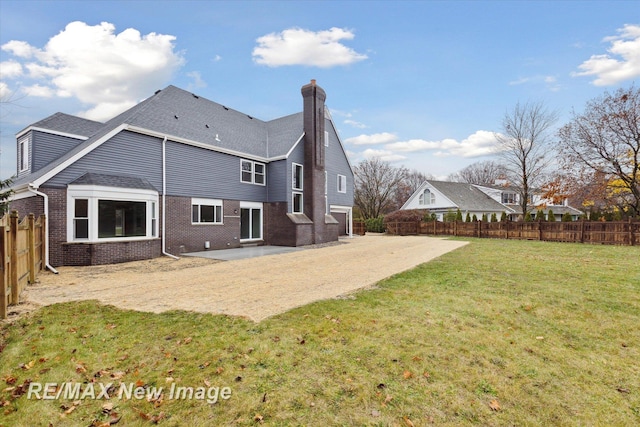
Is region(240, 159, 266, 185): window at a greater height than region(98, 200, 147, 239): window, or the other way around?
region(240, 159, 266, 185): window

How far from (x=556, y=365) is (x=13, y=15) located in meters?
16.0

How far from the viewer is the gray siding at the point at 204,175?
14539mm

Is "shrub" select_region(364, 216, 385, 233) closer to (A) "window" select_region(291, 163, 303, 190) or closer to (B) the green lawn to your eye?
(A) "window" select_region(291, 163, 303, 190)

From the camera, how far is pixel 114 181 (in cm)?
1195

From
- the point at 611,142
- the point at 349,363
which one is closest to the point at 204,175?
the point at 349,363

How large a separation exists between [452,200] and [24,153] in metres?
38.5

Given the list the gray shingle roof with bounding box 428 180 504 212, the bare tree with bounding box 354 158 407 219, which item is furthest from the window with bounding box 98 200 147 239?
the bare tree with bounding box 354 158 407 219

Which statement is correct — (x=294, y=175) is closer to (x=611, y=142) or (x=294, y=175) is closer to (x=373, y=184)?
(x=611, y=142)

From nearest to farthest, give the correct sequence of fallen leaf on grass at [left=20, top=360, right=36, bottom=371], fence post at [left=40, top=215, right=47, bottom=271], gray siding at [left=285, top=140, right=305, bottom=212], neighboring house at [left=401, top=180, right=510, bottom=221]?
fallen leaf on grass at [left=20, top=360, right=36, bottom=371] → fence post at [left=40, top=215, right=47, bottom=271] → gray siding at [left=285, top=140, right=305, bottom=212] → neighboring house at [left=401, top=180, right=510, bottom=221]

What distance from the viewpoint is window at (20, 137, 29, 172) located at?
13.6m

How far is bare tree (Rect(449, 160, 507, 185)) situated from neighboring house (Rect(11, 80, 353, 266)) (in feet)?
162

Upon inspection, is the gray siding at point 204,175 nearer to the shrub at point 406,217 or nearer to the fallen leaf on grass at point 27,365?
the fallen leaf on grass at point 27,365

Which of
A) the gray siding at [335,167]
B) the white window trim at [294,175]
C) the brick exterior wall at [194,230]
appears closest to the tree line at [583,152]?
the gray siding at [335,167]

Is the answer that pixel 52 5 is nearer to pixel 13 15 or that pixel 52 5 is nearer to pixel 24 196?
pixel 13 15
